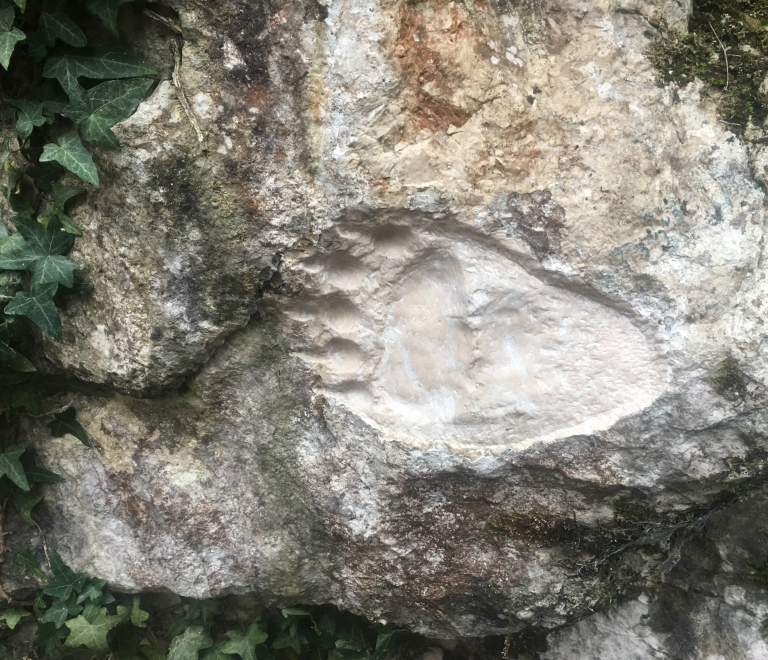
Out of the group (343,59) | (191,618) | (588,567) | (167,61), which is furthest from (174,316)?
Answer: (588,567)

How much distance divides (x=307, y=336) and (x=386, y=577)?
67cm

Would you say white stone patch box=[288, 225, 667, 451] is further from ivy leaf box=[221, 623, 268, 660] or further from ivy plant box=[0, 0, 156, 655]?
ivy leaf box=[221, 623, 268, 660]

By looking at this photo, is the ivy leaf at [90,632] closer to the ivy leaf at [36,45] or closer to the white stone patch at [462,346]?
the white stone patch at [462,346]

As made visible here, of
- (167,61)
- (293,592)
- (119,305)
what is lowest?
A: (293,592)

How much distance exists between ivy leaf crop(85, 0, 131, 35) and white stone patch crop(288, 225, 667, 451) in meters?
0.67

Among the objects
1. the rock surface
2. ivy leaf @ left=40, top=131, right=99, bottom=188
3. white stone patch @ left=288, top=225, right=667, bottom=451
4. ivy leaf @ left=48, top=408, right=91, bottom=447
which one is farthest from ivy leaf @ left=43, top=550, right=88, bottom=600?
ivy leaf @ left=40, top=131, right=99, bottom=188

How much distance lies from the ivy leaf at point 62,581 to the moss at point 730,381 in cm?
177

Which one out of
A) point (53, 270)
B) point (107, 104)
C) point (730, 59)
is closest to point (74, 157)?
point (107, 104)

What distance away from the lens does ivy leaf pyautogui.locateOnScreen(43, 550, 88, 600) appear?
1868mm

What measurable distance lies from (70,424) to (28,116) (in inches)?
32.5

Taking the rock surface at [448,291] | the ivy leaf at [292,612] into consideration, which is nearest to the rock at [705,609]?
the rock surface at [448,291]

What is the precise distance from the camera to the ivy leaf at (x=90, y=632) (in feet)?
5.95

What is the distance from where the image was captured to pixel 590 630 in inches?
75.2

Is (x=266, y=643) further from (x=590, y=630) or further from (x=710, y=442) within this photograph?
(x=710, y=442)
